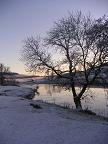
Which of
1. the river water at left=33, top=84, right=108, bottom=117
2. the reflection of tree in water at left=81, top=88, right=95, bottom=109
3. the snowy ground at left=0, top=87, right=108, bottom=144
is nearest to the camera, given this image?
the snowy ground at left=0, top=87, right=108, bottom=144

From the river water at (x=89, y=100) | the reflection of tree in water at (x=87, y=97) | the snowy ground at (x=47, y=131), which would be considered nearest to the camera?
the snowy ground at (x=47, y=131)

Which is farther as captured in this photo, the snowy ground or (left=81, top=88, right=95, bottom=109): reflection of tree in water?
(left=81, top=88, right=95, bottom=109): reflection of tree in water

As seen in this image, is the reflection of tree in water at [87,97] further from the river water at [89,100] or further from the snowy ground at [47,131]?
the snowy ground at [47,131]

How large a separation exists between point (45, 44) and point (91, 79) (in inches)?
234

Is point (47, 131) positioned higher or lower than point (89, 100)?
lower

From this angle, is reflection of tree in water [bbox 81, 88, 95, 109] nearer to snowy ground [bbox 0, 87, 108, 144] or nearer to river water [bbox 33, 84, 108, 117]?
river water [bbox 33, 84, 108, 117]

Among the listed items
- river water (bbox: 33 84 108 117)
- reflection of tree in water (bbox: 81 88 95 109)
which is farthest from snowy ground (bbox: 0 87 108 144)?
reflection of tree in water (bbox: 81 88 95 109)

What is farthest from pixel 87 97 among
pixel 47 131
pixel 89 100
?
pixel 47 131

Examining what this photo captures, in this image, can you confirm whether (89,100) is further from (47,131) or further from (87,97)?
(47,131)

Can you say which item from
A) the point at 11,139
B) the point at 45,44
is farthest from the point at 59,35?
the point at 11,139

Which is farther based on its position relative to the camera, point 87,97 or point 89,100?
point 89,100

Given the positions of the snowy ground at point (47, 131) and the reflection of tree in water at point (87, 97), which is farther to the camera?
the reflection of tree in water at point (87, 97)

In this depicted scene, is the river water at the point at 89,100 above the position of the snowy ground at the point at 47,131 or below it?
above

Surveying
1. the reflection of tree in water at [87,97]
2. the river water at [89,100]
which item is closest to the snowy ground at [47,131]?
the river water at [89,100]
